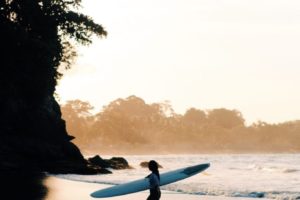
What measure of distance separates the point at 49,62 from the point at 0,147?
26.9ft

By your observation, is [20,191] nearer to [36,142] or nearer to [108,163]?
[36,142]

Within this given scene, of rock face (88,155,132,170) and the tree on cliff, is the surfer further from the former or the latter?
rock face (88,155,132,170)

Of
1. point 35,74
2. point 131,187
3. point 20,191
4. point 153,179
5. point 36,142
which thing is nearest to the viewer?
point 153,179

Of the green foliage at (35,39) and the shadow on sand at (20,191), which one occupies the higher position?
the green foliage at (35,39)

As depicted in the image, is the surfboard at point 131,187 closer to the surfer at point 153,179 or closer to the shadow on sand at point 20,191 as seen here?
the shadow on sand at point 20,191

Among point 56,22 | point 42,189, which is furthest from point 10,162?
point 42,189

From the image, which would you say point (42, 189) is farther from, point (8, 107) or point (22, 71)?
point (8, 107)

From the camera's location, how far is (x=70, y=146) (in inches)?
1930

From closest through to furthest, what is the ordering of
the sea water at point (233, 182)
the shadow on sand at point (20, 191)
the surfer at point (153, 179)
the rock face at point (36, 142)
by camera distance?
the surfer at point (153, 179) → the shadow on sand at point (20, 191) → the sea water at point (233, 182) → the rock face at point (36, 142)

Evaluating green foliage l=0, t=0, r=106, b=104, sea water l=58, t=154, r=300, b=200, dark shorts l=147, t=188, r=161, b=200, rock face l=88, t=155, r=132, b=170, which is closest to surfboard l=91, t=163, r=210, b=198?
dark shorts l=147, t=188, r=161, b=200

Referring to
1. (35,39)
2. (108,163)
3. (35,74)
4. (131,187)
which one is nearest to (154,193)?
(131,187)

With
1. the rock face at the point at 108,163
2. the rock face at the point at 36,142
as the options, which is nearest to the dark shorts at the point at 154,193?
the rock face at the point at 36,142

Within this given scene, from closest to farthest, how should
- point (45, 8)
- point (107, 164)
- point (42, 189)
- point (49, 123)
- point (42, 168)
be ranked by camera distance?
point (42, 189), point (45, 8), point (42, 168), point (49, 123), point (107, 164)

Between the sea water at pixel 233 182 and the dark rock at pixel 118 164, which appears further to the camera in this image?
the dark rock at pixel 118 164
